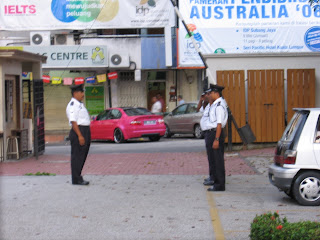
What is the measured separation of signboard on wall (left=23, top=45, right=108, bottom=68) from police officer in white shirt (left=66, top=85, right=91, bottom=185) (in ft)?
59.2

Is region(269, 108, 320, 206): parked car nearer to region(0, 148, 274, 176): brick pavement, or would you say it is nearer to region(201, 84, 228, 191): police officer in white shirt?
region(201, 84, 228, 191): police officer in white shirt

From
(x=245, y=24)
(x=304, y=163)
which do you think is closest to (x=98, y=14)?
(x=245, y=24)

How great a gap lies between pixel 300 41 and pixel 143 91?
8.36 m

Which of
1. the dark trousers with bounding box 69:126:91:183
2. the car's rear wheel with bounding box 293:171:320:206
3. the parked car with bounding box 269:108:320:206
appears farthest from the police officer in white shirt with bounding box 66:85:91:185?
the car's rear wheel with bounding box 293:171:320:206

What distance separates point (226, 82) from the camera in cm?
1670

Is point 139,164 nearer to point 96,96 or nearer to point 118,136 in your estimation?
point 118,136

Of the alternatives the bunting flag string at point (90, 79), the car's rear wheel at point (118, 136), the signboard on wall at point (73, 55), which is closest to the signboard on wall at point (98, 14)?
the signboard on wall at point (73, 55)

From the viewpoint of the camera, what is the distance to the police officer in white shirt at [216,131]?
31.9 ft

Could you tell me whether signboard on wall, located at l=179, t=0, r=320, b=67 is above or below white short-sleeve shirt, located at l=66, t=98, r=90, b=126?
above

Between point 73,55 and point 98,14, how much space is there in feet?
7.65

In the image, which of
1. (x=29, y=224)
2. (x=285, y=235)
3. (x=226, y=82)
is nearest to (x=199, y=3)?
(x=226, y=82)

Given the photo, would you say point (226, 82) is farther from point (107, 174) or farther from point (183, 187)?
point (183, 187)

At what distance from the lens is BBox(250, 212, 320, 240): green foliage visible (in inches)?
206

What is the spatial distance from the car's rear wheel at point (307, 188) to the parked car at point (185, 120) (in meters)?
15.4
